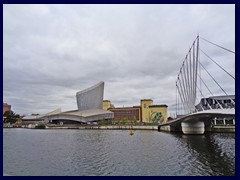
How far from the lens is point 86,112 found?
108 meters

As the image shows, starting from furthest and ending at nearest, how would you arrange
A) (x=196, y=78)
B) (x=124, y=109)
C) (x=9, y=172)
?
1. (x=124, y=109)
2. (x=196, y=78)
3. (x=9, y=172)

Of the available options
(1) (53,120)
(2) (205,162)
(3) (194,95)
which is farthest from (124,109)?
(2) (205,162)

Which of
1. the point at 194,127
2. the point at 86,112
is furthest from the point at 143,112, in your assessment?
the point at 194,127

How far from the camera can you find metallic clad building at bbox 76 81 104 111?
113188 mm

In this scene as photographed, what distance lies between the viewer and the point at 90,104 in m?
114

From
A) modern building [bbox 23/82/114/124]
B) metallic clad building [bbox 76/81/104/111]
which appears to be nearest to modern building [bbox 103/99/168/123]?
modern building [bbox 23/82/114/124]

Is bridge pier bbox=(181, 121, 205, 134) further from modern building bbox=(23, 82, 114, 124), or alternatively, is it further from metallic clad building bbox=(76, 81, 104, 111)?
metallic clad building bbox=(76, 81, 104, 111)

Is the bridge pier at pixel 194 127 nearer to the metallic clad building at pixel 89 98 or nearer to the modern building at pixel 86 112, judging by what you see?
the modern building at pixel 86 112

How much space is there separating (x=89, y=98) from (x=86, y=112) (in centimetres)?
842
